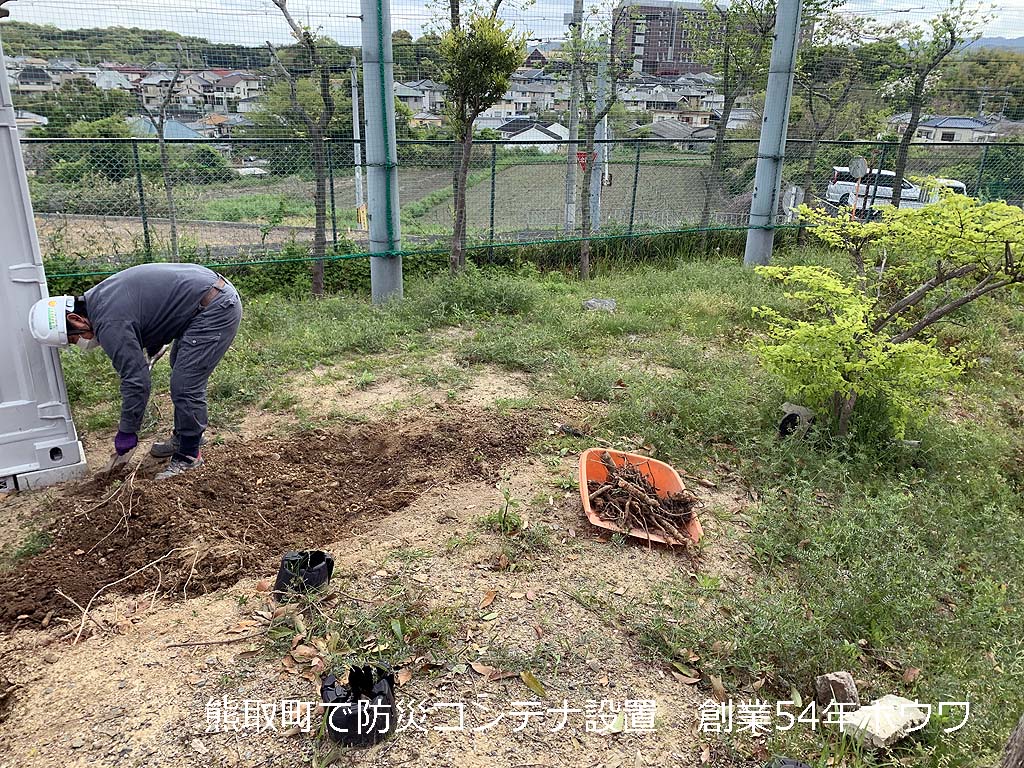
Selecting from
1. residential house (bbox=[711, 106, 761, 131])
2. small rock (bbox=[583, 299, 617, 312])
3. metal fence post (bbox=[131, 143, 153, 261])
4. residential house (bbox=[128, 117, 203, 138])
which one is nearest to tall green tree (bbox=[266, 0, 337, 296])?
residential house (bbox=[128, 117, 203, 138])

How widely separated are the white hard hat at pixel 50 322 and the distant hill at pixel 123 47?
4.61m

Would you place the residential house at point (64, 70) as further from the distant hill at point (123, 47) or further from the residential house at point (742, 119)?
the residential house at point (742, 119)

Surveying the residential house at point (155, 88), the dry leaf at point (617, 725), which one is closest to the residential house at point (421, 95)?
the residential house at point (155, 88)

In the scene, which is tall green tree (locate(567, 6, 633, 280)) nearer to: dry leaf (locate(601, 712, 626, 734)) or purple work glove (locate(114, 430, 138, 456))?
purple work glove (locate(114, 430, 138, 456))

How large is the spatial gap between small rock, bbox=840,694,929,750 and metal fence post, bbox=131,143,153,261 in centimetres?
736

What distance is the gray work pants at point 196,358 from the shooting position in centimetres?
409

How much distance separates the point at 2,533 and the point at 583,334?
187 inches

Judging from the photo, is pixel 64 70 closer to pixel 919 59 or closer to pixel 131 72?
pixel 131 72

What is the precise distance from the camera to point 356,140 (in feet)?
25.7

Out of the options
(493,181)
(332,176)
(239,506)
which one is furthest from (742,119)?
(239,506)

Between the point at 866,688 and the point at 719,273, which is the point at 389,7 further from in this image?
the point at 866,688

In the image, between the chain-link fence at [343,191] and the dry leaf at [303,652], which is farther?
the chain-link fence at [343,191]

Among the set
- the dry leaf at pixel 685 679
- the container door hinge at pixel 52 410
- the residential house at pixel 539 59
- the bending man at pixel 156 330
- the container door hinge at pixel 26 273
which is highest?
the residential house at pixel 539 59

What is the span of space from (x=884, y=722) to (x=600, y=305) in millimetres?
5793
